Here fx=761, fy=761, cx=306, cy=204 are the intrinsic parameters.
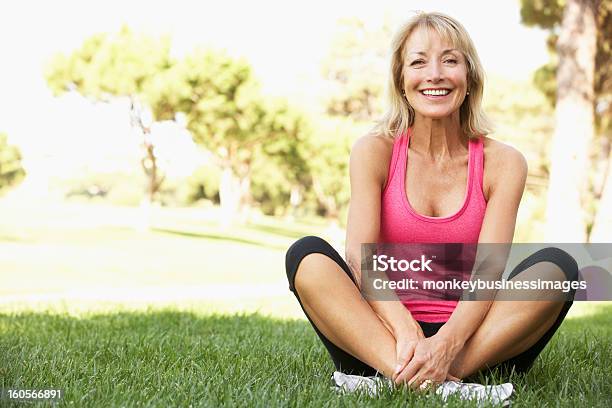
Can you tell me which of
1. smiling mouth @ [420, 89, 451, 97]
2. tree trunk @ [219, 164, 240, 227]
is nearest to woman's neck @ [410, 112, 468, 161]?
smiling mouth @ [420, 89, 451, 97]

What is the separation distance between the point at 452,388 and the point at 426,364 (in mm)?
115

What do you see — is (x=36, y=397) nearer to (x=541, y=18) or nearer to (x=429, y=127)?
(x=429, y=127)

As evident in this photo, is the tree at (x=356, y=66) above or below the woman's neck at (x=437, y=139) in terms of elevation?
above

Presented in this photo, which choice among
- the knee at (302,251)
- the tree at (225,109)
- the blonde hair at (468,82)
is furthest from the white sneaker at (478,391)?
the tree at (225,109)

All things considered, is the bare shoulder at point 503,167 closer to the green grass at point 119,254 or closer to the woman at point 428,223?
the woman at point 428,223

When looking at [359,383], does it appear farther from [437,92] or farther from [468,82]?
[468,82]

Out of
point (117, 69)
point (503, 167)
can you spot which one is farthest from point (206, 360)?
point (117, 69)

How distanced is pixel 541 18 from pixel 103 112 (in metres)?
16.5

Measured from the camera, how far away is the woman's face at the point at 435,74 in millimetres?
2965

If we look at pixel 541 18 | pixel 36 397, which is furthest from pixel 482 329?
pixel 541 18

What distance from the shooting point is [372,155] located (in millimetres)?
2977

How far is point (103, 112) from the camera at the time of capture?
25422mm

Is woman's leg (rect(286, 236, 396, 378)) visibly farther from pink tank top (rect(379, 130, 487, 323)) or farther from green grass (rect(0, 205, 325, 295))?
green grass (rect(0, 205, 325, 295))

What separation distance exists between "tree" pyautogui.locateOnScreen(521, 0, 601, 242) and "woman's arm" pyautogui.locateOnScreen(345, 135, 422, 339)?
7939 mm
